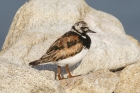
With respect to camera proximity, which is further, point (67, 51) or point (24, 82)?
point (67, 51)

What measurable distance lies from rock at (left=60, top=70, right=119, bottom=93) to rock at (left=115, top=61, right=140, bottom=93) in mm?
2897

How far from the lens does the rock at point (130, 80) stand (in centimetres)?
2730

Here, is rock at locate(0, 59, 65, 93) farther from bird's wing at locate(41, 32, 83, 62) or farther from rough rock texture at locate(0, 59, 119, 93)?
bird's wing at locate(41, 32, 83, 62)

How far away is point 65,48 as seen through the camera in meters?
24.4

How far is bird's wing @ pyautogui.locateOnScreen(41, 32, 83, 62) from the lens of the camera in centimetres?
2428

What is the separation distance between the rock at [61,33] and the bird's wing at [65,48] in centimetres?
242

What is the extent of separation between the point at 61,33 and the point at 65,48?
640cm

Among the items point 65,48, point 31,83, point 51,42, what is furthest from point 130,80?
point 31,83

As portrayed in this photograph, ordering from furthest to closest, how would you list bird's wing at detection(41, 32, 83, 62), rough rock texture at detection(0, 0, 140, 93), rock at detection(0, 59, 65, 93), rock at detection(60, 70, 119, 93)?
bird's wing at detection(41, 32, 83, 62)
rock at detection(60, 70, 119, 93)
rough rock texture at detection(0, 0, 140, 93)
rock at detection(0, 59, 65, 93)

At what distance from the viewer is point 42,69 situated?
87.4 feet

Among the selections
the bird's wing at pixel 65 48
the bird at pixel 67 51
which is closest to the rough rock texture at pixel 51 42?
the bird at pixel 67 51

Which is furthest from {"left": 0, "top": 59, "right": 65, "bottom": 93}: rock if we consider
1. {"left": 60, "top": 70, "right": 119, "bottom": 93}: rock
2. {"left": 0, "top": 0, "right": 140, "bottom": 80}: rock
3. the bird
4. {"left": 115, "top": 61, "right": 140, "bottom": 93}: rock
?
{"left": 115, "top": 61, "right": 140, "bottom": 93}: rock

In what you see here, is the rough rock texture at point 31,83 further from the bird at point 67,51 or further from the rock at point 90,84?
the bird at point 67,51

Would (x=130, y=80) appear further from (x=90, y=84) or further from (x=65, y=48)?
(x=65, y=48)
